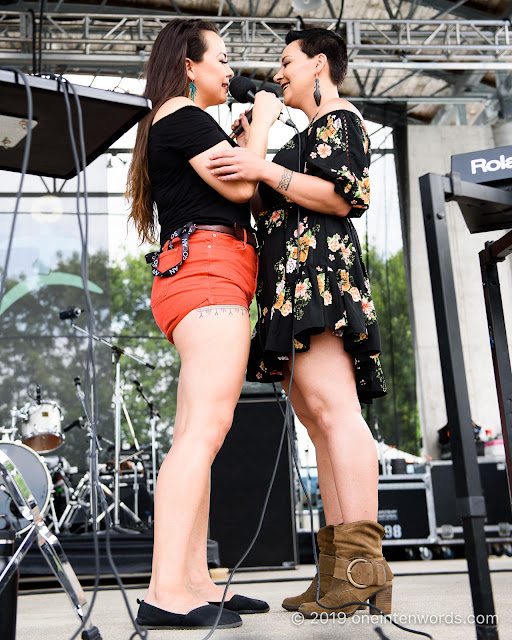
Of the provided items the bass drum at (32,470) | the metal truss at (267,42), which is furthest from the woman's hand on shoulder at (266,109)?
the metal truss at (267,42)

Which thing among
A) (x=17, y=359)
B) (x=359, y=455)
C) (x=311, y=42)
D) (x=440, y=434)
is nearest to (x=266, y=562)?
(x=359, y=455)

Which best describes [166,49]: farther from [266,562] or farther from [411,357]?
[411,357]

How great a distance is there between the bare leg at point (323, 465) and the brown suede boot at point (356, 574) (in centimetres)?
15

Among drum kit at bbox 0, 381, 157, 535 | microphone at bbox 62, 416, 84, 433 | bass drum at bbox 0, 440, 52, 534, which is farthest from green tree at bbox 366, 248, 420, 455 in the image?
bass drum at bbox 0, 440, 52, 534

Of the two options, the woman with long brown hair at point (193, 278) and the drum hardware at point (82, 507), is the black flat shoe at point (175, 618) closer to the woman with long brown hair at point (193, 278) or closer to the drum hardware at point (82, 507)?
the woman with long brown hair at point (193, 278)

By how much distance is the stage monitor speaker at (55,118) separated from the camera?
1.20 meters

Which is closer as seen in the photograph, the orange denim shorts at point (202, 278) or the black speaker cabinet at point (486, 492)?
the orange denim shorts at point (202, 278)

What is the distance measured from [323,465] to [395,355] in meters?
7.19

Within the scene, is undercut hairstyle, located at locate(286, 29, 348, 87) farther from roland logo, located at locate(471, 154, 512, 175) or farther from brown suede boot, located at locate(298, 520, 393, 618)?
brown suede boot, located at locate(298, 520, 393, 618)

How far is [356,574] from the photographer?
4.98 ft

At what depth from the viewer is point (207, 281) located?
1.62 meters

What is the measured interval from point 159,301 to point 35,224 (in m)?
5.85

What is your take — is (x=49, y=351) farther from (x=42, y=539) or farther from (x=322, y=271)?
(x=42, y=539)

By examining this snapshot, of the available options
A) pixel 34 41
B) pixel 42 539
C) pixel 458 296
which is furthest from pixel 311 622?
pixel 458 296
